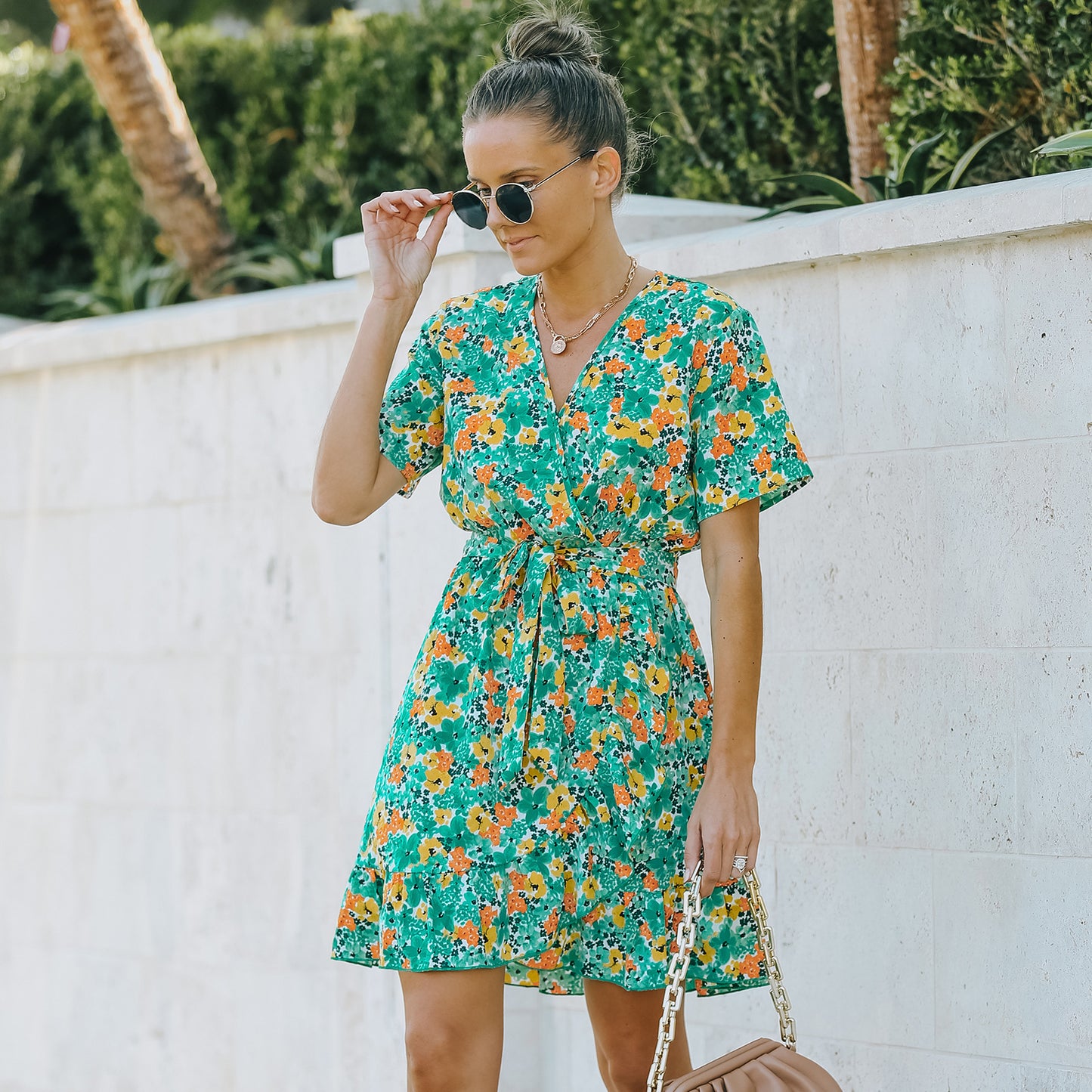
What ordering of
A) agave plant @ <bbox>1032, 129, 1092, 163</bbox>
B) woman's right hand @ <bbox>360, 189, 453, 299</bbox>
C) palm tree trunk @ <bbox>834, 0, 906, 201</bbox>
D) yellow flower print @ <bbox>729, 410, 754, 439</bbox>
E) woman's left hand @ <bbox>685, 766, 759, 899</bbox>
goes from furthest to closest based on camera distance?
palm tree trunk @ <bbox>834, 0, 906, 201</bbox>, agave plant @ <bbox>1032, 129, 1092, 163</bbox>, woman's right hand @ <bbox>360, 189, 453, 299</bbox>, yellow flower print @ <bbox>729, 410, 754, 439</bbox>, woman's left hand @ <bbox>685, 766, 759, 899</bbox>

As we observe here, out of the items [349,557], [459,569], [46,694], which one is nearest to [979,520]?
[459,569]

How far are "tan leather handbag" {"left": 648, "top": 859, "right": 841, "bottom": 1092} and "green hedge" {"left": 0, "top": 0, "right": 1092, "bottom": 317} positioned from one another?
7.02 feet

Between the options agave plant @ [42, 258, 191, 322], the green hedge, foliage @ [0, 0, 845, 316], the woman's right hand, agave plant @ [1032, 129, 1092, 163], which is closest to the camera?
the woman's right hand

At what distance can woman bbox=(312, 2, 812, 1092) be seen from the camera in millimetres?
2965

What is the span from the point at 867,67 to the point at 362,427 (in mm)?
2255

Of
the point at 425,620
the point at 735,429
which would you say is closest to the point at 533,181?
the point at 735,429

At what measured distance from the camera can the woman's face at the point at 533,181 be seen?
303cm

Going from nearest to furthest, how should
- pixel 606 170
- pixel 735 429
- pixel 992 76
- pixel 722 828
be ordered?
pixel 722 828, pixel 735 429, pixel 606 170, pixel 992 76

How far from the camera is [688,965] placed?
9.66ft

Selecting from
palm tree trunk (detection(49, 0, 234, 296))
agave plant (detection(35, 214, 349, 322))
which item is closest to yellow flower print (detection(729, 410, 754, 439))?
agave plant (detection(35, 214, 349, 322))

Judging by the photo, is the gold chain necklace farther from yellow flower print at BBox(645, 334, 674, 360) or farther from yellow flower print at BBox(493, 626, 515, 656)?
yellow flower print at BBox(493, 626, 515, 656)

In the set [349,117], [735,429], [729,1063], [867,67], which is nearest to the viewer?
[729,1063]

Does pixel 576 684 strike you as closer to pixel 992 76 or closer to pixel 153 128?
pixel 992 76

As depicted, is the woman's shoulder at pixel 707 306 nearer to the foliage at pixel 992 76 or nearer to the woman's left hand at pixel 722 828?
the woman's left hand at pixel 722 828
